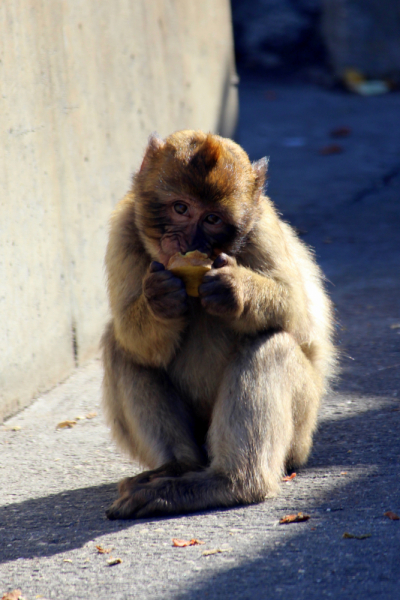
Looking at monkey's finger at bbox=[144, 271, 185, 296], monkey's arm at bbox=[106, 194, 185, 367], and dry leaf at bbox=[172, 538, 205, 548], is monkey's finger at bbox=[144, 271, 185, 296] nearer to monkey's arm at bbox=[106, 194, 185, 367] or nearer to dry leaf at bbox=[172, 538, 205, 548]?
monkey's arm at bbox=[106, 194, 185, 367]

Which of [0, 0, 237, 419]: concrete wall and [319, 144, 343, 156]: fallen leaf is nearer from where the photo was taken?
[0, 0, 237, 419]: concrete wall

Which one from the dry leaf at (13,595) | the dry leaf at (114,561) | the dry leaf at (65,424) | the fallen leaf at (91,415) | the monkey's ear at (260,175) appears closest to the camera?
the dry leaf at (13,595)

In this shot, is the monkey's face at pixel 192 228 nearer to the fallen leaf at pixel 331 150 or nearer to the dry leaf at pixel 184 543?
the dry leaf at pixel 184 543

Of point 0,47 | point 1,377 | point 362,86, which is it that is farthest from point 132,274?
point 362,86

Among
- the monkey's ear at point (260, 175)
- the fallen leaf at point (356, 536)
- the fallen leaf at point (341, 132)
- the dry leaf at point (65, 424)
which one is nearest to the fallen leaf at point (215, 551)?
the fallen leaf at point (356, 536)

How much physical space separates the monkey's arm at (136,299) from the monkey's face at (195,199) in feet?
0.34

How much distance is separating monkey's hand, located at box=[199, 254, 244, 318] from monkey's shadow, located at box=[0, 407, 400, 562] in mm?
735

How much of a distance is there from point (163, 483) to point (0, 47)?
240cm

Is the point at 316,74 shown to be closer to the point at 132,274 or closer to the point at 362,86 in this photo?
the point at 362,86

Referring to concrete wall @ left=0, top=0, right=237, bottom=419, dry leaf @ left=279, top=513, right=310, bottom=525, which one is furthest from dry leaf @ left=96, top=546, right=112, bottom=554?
concrete wall @ left=0, top=0, right=237, bottom=419

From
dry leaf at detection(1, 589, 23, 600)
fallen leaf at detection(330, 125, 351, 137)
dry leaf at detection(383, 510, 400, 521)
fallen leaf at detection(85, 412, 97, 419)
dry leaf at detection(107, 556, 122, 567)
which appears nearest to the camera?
dry leaf at detection(1, 589, 23, 600)

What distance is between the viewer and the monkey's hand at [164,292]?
2857 millimetres

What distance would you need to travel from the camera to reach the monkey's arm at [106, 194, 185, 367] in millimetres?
2893

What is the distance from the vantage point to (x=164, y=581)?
94.7 inches
